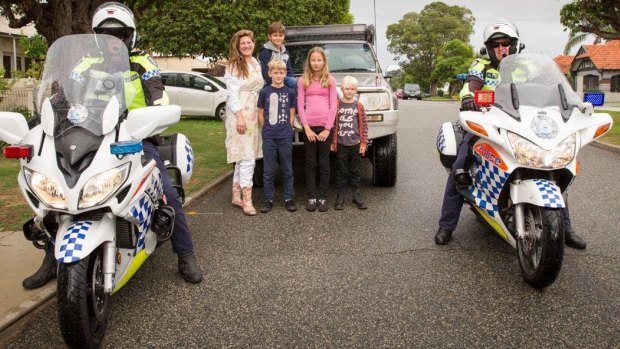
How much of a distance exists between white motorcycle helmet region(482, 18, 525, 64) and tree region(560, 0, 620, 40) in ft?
40.5

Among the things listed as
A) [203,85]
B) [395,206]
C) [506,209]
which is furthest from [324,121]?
[203,85]

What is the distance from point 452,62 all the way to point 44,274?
64.8 metres

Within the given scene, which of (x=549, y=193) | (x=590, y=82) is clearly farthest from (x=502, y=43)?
(x=590, y=82)

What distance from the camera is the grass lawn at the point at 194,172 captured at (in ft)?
19.3

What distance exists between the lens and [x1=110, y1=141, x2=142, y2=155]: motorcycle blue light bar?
316 centimetres

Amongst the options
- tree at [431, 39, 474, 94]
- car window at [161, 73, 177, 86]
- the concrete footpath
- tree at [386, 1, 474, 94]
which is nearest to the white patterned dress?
A: the concrete footpath

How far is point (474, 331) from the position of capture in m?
3.38

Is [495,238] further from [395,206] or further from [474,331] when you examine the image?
[474,331]

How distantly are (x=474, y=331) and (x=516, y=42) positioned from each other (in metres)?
2.58

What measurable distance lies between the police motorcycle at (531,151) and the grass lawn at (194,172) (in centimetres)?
394

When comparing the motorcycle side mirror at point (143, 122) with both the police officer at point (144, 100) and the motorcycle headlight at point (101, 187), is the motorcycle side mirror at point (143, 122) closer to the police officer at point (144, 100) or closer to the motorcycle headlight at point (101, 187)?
the motorcycle headlight at point (101, 187)

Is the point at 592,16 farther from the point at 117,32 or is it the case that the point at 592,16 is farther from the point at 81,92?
the point at 81,92

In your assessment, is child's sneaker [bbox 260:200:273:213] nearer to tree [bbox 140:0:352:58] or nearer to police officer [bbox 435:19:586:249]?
police officer [bbox 435:19:586:249]

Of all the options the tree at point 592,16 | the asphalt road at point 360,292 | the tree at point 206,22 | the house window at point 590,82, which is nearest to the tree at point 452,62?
the house window at point 590,82
